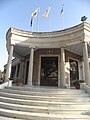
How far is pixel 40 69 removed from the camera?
14477mm

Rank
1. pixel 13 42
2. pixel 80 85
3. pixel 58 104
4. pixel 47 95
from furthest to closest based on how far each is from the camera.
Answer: pixel 13 42, pixel 80 85, pixel 47 95, pixel 58 104

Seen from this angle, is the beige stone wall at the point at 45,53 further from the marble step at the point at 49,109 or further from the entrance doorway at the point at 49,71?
the marble step at the point at 49,109

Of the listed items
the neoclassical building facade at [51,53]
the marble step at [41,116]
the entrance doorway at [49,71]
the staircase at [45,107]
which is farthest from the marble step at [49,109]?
the entrance doorway at [49,71]

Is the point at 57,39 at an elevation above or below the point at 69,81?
above

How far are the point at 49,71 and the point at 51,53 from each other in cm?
209

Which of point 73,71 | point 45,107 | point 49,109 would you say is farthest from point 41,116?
point 73,71

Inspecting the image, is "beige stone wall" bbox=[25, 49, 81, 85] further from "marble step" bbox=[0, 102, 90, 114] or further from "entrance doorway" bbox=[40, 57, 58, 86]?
"marble step" bbox=[0, 102, 90, 114]

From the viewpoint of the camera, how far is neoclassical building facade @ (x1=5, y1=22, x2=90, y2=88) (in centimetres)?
1177

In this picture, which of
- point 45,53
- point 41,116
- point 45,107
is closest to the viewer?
point 41,116

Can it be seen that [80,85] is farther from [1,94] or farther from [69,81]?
[1,94]

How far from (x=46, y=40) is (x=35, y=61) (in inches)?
122

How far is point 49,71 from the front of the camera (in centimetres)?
1446

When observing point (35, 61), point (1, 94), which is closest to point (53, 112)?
point (1, 94)

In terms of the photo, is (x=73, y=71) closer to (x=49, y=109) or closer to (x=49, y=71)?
(x=49, y=71)
